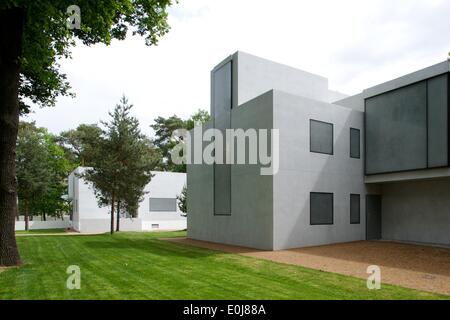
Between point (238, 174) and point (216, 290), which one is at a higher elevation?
point (238, 174)

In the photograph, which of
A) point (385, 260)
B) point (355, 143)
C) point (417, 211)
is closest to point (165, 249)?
point (385, 260)

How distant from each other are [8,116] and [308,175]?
11.2 meters

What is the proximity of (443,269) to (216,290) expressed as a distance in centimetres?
695

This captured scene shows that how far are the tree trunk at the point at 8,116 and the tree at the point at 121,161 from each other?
13535 millimetres

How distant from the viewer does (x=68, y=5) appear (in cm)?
965

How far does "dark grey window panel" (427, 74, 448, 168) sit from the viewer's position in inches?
545

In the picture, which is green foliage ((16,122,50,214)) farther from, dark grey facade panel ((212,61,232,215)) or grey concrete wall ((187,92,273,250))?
dark grey facade panel ((212,61,232,215))

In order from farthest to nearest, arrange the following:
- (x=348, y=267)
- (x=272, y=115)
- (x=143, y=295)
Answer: (x=272, y=115)
(x=348, y=267)
(x=143, y=295)

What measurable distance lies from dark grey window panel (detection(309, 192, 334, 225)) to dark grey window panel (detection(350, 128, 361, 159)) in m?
2.63

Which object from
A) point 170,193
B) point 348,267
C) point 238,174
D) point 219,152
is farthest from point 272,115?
point 170,193

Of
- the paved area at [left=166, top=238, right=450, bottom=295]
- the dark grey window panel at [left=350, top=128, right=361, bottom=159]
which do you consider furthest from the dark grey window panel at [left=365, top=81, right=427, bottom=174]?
the paved area at [left=166, top=238, right=450, bottom=295]

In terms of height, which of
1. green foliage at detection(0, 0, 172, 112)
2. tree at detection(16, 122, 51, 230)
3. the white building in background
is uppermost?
green foliage at detection(0, 0, 172, 112)

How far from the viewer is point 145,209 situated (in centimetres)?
3456

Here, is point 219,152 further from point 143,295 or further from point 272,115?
point 143,295
